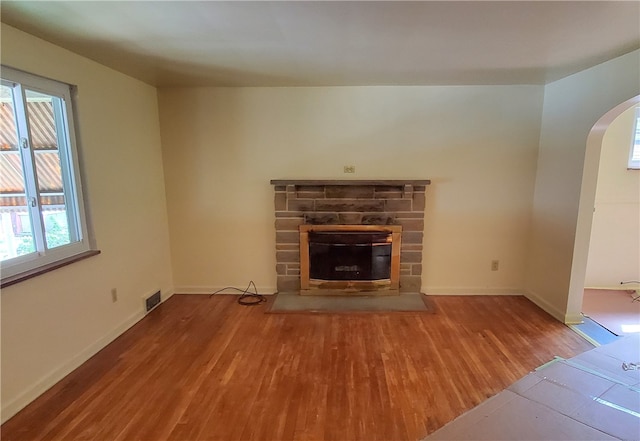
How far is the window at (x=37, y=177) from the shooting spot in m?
2.08

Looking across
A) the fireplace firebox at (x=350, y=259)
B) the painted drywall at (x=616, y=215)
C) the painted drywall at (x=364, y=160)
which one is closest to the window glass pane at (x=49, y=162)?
the painted drywall at (x=364, y=160)

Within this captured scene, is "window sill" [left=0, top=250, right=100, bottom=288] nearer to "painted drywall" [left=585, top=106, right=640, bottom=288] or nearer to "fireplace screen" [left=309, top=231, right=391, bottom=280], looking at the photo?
"fireplace screen" [left=309, top=231, right=391, bottom=280]

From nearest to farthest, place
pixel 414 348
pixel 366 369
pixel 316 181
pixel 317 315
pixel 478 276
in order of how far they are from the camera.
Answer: pixel 366 369 < pixel 414 348 < pixel 317 315 < pixel 316 181 < pixel 478 276

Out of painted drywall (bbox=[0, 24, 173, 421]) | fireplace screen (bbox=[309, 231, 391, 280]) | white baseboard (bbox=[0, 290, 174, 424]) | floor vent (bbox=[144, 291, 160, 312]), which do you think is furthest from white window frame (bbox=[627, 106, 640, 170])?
white baseboard (bbox=[0, 290, 174, 424])

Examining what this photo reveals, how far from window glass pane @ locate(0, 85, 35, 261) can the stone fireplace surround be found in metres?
2.01

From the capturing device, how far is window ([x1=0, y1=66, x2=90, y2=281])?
208cm

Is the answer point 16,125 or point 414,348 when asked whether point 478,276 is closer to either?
point 414,348

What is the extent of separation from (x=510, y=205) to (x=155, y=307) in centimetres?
384

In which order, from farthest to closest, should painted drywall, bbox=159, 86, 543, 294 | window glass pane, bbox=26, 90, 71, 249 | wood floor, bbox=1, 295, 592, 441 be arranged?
painted drywall, bbox=159, 86, 543, 294 → window glass pane, bbox=26, 90, 71, 249 → wood floor, bbox=1, 295, 592, 441

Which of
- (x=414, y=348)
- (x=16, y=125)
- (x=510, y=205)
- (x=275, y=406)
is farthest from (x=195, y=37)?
(x=510, y=205)

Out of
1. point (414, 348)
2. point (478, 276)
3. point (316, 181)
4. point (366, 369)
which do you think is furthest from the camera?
point (478, 276)

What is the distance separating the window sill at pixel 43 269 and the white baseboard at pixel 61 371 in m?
0.67

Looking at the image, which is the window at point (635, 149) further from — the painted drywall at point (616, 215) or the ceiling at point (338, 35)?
the ceiling at point (338, 35)

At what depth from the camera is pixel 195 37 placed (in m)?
2.09
